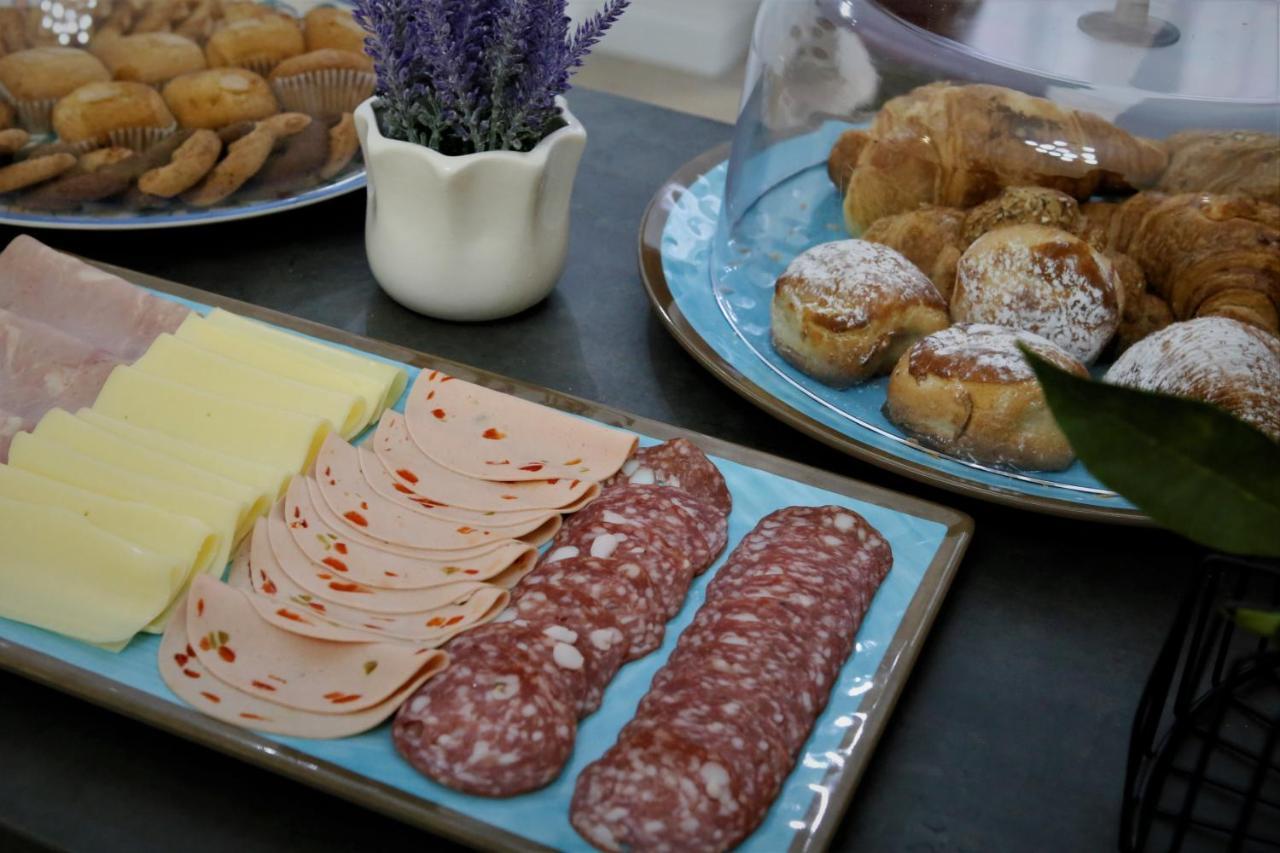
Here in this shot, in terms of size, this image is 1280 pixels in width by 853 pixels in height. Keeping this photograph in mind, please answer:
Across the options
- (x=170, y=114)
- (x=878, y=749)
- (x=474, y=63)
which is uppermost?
(x=474, y=63)

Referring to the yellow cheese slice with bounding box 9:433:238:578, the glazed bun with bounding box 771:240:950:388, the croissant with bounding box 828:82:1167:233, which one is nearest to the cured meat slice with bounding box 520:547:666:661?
the yellow cheese slice with bounding box 9:433:238:578

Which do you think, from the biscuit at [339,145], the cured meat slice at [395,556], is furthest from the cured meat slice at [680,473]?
the biscuit at [339,145]

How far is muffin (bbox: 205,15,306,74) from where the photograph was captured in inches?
53.7

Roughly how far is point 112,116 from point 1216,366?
104 cm

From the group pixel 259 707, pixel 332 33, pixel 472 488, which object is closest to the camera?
pixel 259 707

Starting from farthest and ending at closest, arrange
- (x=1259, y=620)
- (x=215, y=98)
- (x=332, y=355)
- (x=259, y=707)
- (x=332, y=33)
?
(x=332, y=33) → (x=215, y=98) → (x=332, y=355) → (x=259, y=707) → (x=1259, y=620)

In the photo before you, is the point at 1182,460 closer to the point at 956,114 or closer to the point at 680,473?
the point at 680,473

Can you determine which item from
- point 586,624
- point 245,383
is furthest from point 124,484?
point 586,624

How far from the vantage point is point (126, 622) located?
2.71 feet

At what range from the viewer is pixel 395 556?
92 centimetres

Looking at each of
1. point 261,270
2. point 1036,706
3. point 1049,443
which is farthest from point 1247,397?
point 261,270

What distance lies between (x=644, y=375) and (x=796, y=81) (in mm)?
354

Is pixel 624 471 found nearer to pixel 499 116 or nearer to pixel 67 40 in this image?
pixel 499 116

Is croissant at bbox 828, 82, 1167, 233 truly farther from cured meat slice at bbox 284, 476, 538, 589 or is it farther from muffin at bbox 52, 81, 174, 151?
muffin at bbox 52, 81, 174, 151
